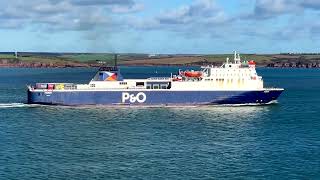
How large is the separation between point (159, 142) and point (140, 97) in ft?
100

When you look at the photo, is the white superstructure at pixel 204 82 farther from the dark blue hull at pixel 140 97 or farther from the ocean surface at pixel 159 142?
the ocean surface at pixel 159 142

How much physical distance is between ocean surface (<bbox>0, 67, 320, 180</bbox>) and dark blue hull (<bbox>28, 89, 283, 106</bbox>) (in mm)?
1799

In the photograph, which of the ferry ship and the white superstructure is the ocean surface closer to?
the ferry ship

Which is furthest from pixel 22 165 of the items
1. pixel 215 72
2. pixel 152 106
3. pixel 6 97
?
pixel 6 97

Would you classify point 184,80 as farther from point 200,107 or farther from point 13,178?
point 13,178

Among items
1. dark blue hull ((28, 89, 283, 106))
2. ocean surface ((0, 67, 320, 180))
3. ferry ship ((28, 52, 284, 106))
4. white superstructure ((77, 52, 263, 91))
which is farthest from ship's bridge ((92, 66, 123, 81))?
ocean surface ((0, 67, 320, 180))

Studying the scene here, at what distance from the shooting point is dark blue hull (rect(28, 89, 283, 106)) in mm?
88500

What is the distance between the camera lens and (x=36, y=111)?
83438mm

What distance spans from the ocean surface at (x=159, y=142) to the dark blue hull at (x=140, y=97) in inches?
70.8

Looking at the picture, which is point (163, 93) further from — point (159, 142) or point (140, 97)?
point (159, 142)

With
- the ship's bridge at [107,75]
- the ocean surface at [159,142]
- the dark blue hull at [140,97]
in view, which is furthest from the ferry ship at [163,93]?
the ocean surface at [159,142]

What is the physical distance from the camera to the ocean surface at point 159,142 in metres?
46.2

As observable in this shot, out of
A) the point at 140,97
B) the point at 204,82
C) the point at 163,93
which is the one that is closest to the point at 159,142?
the point at 163,93

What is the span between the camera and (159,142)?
5853 centimetres
